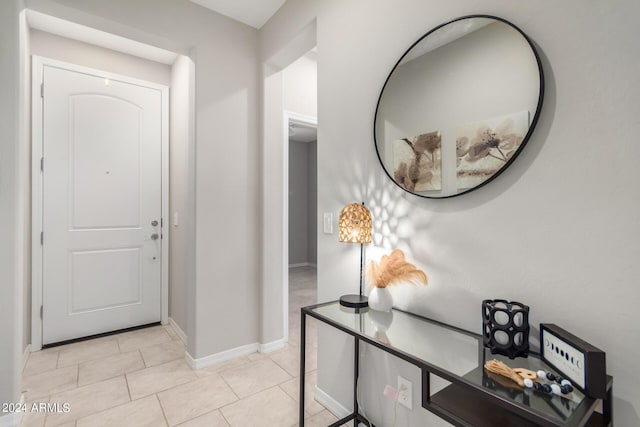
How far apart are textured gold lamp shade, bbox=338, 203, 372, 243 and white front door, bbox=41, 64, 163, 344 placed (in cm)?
241

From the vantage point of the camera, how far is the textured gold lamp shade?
4.80 ft

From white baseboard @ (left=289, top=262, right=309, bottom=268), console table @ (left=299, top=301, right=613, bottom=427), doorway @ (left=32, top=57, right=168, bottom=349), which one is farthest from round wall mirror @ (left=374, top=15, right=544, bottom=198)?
white baseboard @ (left=289, top=262, right=309, bottom=268)

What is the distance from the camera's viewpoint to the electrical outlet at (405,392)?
4.46 feet

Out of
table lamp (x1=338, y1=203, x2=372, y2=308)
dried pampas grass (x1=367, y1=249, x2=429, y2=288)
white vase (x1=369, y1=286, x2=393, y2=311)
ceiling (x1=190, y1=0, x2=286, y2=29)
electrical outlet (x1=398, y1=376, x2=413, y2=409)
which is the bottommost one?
electrical outlet (x1=398, y1=376, x2=413, y2=409)

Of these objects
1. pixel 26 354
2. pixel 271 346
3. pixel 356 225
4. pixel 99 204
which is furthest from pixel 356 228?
pixel 26 354

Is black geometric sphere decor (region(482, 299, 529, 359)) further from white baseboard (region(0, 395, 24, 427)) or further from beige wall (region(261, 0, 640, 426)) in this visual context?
white baseboard (region(0, 395, 24, 427))

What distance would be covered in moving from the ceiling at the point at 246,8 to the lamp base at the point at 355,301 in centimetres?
210

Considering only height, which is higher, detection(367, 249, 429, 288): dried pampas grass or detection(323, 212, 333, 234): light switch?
detection(323, 212, 333, 234): light switch

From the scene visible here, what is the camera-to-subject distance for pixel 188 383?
2.08m

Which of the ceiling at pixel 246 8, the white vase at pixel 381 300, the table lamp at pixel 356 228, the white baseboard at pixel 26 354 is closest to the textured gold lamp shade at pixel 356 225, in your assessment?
the table lamp at pixel 356 228

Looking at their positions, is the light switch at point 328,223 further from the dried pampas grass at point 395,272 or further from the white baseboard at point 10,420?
the white baseboard at point 10,420

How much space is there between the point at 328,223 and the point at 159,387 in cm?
157

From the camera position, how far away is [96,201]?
9.25 ft

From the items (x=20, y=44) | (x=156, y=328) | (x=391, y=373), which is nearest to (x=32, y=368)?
(x=156, y=328)
